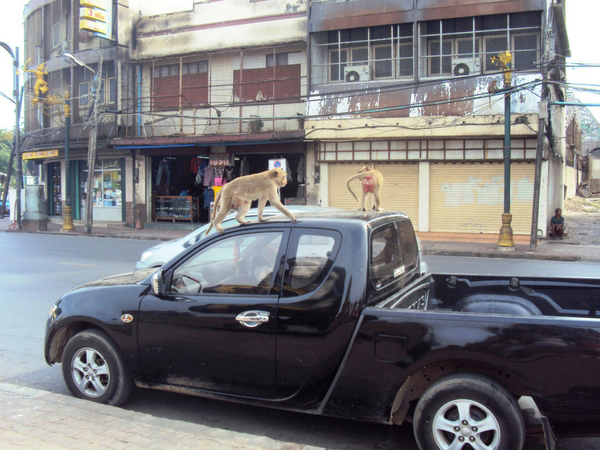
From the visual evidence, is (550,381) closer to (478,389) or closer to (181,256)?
(478,389)

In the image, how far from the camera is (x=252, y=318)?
12.2 ft

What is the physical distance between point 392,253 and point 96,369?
2.49m

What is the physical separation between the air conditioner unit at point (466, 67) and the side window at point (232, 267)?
17.3 m

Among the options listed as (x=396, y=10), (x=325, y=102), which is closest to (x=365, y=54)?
(x=396, y=10)

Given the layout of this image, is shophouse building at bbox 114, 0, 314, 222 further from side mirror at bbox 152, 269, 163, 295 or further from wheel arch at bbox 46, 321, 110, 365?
side mirror at bbox 152, 269, 163, 295

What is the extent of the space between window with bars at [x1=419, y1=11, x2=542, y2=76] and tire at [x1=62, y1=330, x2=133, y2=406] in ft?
57.5

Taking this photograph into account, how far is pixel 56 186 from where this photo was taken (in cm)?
3041

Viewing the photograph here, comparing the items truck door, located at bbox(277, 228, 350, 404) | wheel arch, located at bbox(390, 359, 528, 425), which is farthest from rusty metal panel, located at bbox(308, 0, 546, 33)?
wheel arch, located at bbox(390, 359, 528, 425)

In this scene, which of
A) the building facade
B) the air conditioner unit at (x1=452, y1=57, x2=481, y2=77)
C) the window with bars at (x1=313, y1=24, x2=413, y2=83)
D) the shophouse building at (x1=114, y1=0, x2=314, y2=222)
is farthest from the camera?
the shophouse building at (x1=114, y1=0, x2=314, y2=222)

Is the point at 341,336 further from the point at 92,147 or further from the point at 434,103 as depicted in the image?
the point at 92,147

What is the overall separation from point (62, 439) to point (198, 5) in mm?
23205

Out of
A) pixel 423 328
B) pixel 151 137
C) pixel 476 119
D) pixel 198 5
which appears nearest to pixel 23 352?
pixel 423 328

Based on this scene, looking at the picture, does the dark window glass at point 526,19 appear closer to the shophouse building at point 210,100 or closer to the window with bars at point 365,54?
the window with bars at point 365,54

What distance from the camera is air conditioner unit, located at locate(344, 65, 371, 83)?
822 inches
